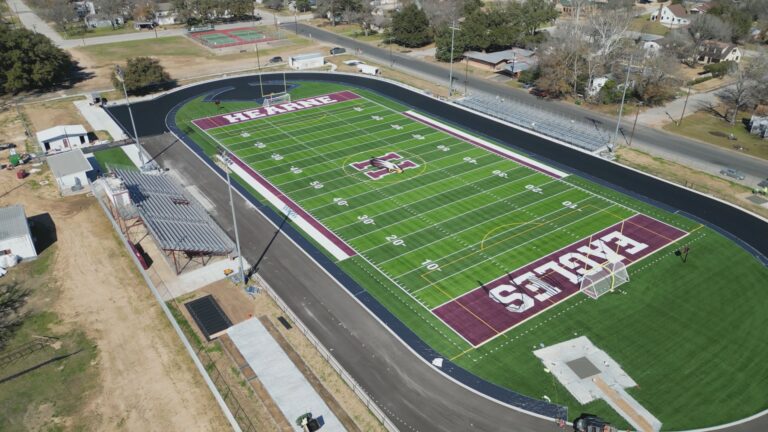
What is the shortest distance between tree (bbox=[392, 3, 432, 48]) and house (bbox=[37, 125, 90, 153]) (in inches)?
3097

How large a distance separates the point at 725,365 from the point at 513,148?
42.0 m

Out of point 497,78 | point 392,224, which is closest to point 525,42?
point 497,78

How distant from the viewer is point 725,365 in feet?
134

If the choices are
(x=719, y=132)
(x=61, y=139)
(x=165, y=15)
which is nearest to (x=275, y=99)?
(x=61, y=139)

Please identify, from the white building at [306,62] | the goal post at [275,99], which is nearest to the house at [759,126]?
the goal post at [275,99]

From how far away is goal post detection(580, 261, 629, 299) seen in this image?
48.1m

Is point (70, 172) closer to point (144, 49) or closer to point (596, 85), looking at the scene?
point (144, 49)

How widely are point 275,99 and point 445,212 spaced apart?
47.0 meters

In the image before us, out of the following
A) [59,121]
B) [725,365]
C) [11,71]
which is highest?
[11,71]

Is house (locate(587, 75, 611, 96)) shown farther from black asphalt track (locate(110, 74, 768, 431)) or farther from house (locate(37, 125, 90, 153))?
house (locate(37, 125, 90, 153))

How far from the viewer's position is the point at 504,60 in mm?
115125

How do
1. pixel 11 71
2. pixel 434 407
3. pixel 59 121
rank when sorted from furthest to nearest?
pixel 11 71 → pixel 59 121 → pixel 434 407

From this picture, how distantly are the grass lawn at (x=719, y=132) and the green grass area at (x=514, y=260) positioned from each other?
92.2 ft

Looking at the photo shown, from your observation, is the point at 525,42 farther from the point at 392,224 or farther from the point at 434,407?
the point at 434,407
